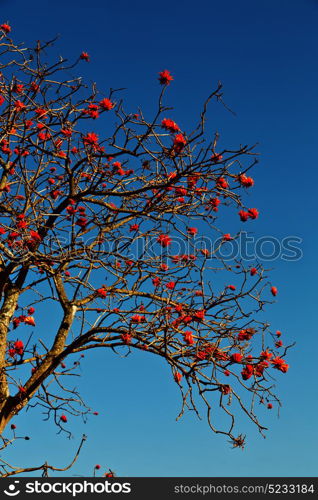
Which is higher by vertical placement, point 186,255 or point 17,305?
point 186,255

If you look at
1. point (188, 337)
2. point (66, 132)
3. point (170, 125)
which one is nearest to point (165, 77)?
point (170, 125)

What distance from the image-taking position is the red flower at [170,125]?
4.61 meters

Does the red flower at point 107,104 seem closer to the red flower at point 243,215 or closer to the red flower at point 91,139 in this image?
the red flower at point 91,139

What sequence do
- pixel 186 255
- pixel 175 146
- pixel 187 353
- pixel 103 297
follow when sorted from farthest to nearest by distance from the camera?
pixel 186 255
pixel 103 297
pixel 187 353
pixel 175 146

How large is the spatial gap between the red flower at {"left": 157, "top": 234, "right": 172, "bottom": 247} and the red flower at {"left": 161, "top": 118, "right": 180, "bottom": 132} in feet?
6.41

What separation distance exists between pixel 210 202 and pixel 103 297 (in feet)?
5.44

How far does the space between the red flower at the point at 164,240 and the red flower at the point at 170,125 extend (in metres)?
1.95

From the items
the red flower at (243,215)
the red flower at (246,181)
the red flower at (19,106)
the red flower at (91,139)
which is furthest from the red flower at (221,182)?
the red flower at (19,106)

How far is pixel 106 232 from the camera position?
6.45 metres

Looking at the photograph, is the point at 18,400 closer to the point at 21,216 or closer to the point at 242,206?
the point at 21,216

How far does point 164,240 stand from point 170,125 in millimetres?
2021

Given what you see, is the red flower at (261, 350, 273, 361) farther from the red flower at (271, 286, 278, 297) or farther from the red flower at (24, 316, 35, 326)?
the red flower at (24, 316, 35, 326)
